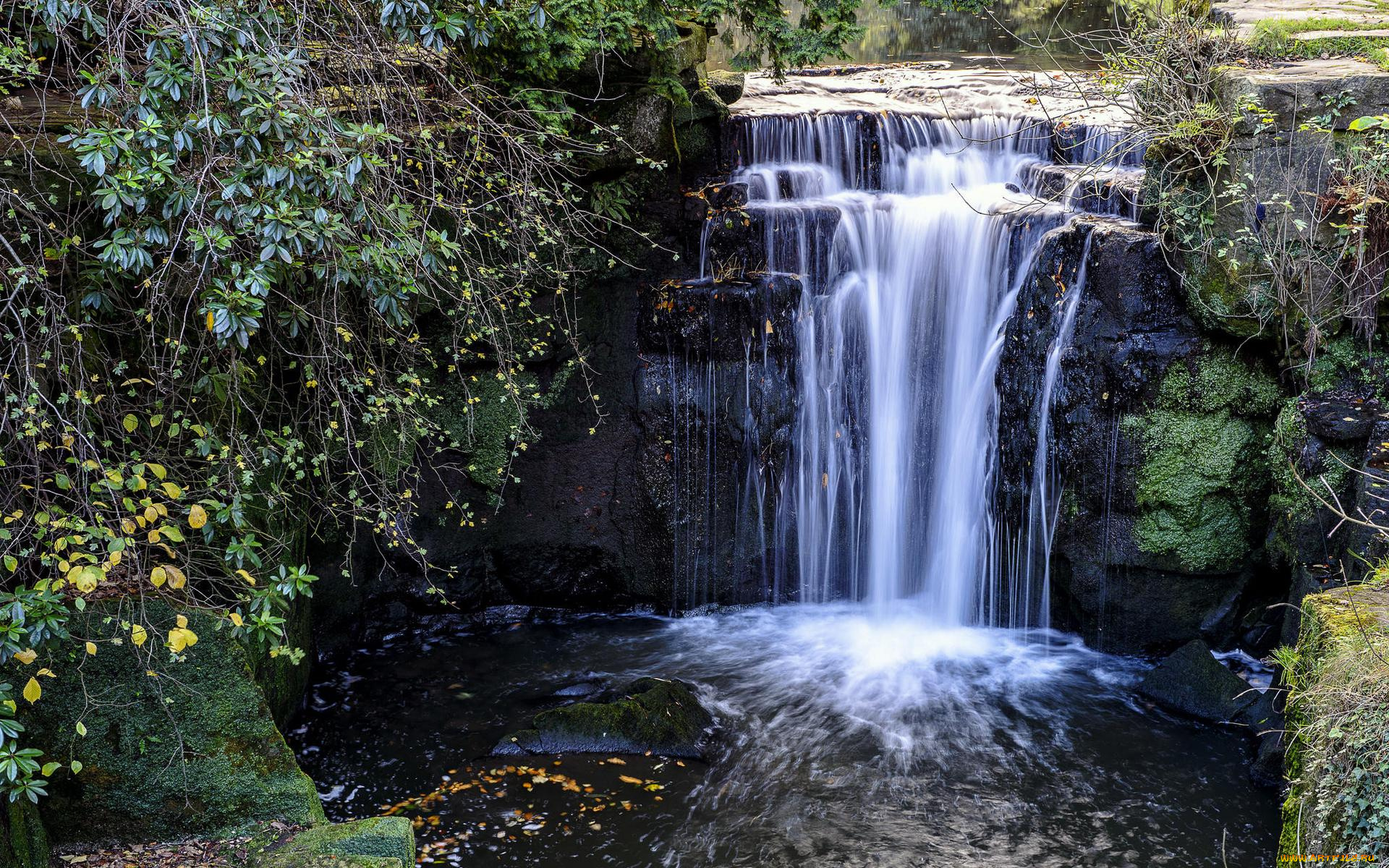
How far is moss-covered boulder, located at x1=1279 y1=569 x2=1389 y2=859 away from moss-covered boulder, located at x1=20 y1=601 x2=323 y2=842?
467 cm

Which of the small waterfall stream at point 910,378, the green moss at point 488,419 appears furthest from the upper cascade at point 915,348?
the green moss at point 488,419

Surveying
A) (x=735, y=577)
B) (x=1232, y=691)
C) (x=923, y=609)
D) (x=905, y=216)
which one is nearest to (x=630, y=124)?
(x=905, y=216)

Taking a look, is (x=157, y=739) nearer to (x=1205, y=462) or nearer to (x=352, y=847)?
(x=352, y=847)

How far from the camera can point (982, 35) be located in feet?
53.1

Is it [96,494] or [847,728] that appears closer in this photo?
[96,494]

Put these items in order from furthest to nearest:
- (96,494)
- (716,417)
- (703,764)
Result: (716,417) → (703,764) → (96,494)

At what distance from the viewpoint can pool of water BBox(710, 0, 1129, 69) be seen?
45.9 ft

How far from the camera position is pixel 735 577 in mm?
9352

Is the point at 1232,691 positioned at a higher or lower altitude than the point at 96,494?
lower

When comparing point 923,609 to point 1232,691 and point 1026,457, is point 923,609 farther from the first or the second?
point 1232,691

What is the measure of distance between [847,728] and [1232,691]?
265 cm

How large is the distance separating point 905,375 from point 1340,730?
488 cm

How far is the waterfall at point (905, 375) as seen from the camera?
864 centimetres

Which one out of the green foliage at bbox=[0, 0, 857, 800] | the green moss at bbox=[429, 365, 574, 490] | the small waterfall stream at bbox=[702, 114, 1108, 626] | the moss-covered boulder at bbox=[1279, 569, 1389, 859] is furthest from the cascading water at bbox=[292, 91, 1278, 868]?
the green foliage at bbox=[0, 0, 857, 800]
